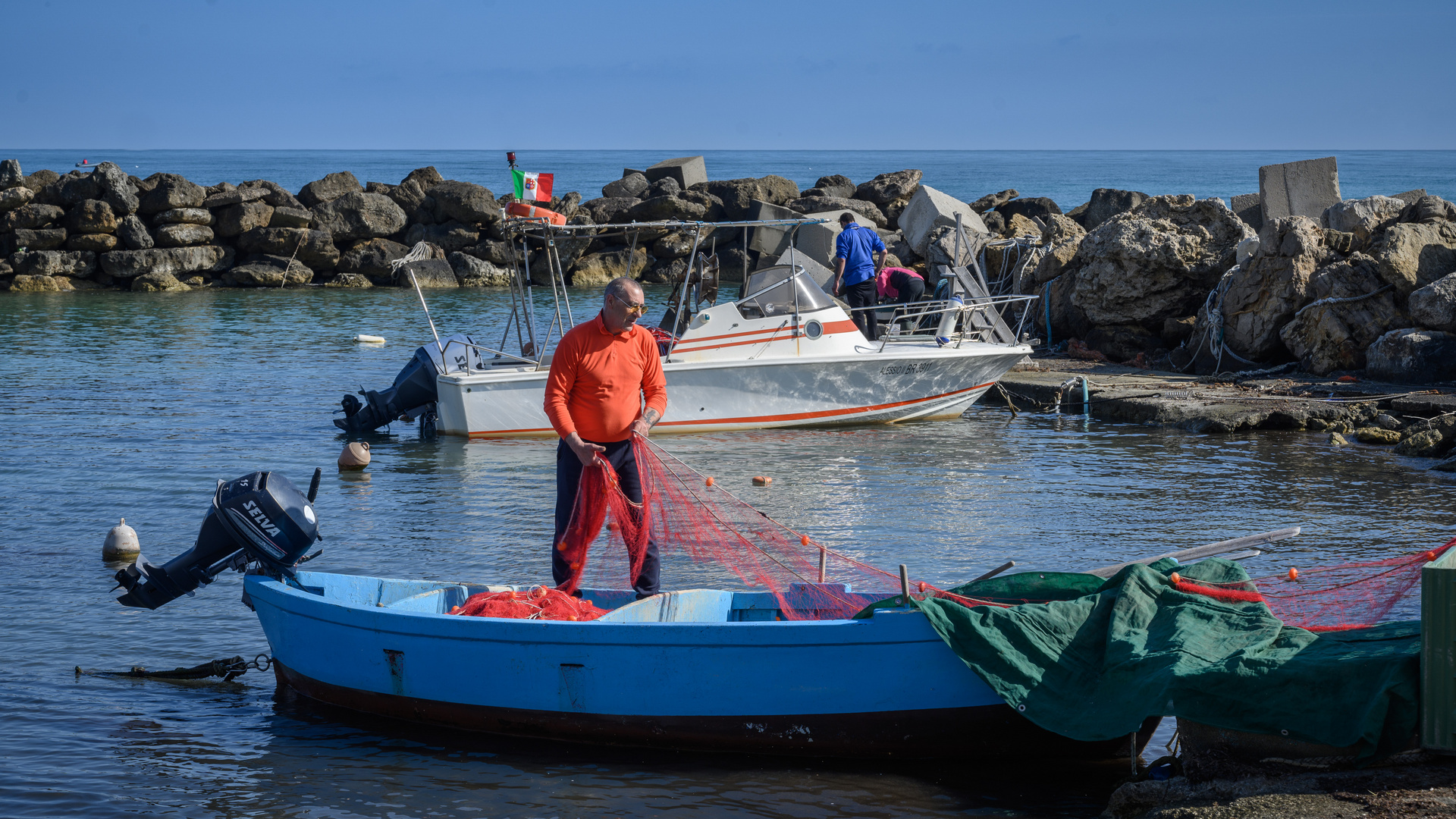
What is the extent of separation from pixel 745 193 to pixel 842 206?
400 cm

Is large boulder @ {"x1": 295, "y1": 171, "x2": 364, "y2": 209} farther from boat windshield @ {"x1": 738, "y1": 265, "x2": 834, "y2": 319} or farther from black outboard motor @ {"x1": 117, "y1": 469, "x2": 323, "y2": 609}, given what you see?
black outboard motor @ {"x1": 117, "y1": 469, "x2": 323, "y2": 609}

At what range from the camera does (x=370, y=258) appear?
1318 inches

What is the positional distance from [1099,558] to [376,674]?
5099mm

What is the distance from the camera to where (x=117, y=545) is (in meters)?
8.65

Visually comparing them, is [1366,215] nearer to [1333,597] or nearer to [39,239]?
[1333,597]

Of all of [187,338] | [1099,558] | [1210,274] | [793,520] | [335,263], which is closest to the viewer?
[1099,558]

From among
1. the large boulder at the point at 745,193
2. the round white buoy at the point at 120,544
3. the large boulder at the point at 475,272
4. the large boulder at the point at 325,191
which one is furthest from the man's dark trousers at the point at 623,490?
the large boulder at the point at 325,191

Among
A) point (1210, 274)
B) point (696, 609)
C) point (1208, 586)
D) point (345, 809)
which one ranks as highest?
point (1210, 274)

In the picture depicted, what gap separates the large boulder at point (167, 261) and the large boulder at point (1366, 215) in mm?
27678

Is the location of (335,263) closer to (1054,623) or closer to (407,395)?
(407,395)

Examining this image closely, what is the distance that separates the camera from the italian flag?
39.8 feet

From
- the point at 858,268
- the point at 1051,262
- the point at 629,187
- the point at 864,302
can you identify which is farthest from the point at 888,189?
the point at 858,268

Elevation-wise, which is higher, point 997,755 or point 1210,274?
point 1210,274

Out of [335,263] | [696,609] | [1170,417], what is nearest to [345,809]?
[696,609]
